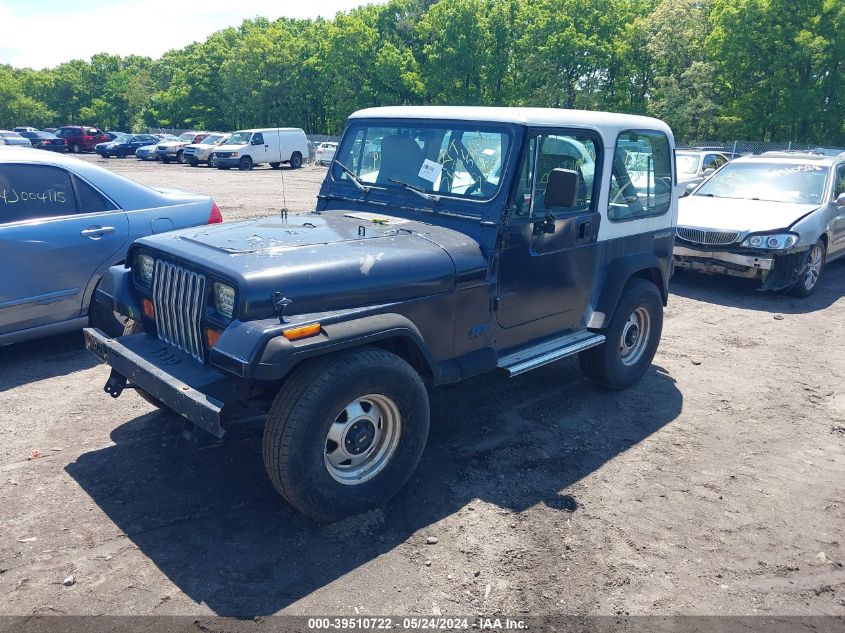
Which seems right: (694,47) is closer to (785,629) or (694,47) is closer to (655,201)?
(655,201)

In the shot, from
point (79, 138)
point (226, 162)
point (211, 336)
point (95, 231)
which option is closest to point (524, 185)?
point (211, 336)

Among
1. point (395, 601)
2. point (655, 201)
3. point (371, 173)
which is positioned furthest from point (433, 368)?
point (655, 201)

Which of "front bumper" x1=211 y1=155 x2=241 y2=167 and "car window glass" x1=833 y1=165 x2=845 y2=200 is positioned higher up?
"car window glass" x1=833 y1=165 x2=845 y2=200

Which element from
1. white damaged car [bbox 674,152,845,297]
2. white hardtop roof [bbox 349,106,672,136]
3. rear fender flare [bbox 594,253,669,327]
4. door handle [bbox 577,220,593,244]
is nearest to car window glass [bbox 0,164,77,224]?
white hardtop roof [bbox 349,106,672,136]

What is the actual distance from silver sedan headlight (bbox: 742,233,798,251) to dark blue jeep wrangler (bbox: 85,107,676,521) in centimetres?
374

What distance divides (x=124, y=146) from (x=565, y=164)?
42.1 m

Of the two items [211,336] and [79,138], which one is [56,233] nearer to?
[211,336]

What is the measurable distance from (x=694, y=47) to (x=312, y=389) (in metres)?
41.9

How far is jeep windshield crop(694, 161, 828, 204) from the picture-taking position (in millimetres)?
9689

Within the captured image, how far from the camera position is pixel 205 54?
68875 mm

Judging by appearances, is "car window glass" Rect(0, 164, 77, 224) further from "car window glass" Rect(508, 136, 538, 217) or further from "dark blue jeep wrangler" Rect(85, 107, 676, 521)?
"car window glass" Rect(508, 136, 538, 217)

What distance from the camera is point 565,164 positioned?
471cm

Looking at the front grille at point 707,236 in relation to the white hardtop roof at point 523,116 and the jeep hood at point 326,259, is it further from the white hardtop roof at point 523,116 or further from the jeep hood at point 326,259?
the jeep hood at point 326,259

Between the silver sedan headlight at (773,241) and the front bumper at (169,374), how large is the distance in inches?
296
